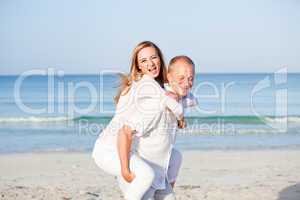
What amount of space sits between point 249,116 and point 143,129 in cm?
1753

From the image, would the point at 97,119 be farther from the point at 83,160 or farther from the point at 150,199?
the point at 150,199

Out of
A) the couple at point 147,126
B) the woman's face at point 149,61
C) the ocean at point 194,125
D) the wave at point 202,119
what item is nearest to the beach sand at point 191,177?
the ocean at point 194,125

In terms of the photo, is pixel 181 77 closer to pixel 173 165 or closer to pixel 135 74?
pixel 135 74

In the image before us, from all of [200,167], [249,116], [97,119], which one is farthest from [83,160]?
[249,116]

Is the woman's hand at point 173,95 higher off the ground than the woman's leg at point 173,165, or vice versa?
the woman's hand at point 173,95

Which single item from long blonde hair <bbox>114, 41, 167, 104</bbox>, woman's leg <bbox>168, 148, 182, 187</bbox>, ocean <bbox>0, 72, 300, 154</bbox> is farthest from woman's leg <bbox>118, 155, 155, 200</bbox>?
ocean <bbox>0, 72, 300, 154</bbox>

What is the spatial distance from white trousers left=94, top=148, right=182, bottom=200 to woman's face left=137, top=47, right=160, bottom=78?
589 mm

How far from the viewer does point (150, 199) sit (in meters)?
3.50

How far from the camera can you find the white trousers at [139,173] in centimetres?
330

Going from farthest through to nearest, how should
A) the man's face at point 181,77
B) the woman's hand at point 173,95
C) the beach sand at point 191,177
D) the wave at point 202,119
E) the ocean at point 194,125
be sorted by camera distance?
the wave at point 202,119, the ocean at point 194,125, the beach sand at point 191,177, the man's face at point 181,77, the woman's hand at point 173,95

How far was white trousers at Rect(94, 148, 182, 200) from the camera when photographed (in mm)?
3297

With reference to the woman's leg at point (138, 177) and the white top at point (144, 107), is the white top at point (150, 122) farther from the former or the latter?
the woman's leg at point (138, 177)

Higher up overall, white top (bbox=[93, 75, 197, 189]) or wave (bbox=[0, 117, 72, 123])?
white top (bbox=[93, 75, 197, 189])

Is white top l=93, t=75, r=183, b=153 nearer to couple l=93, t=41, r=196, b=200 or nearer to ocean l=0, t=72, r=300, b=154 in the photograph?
couple l=93, t=41, r=196, b=200
